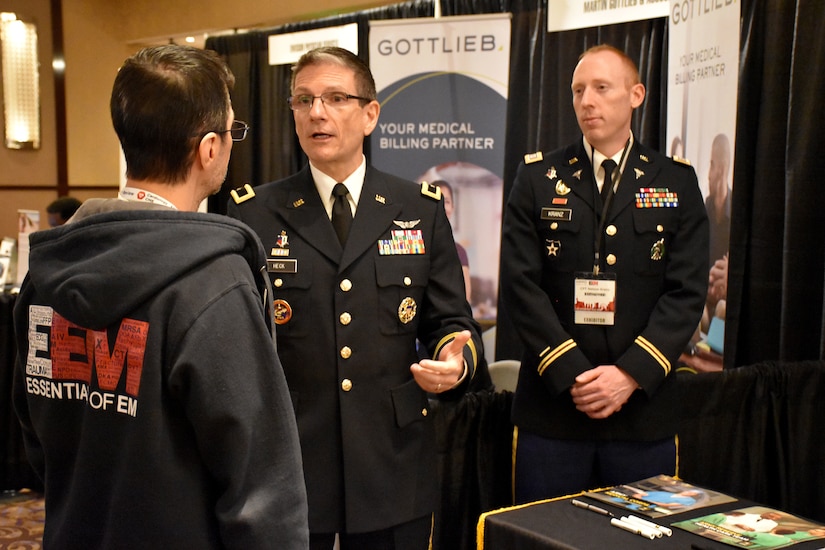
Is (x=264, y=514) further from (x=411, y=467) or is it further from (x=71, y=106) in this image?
(x=71, y=106)

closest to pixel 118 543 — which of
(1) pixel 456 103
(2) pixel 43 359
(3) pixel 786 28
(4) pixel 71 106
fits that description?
(2) pixel 43 359

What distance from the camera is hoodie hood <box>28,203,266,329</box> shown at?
4.10 feet

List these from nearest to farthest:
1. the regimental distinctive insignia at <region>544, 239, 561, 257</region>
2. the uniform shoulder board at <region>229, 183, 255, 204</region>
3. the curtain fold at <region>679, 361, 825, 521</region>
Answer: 1. the uniform shoulder board at <region>229, 183, 255, 204</region>
2. the regimental distinctive insignia at <region>544, 239, 561, 257</region>
3. the curtain fold at <region>679, 361, 825, 521</region>

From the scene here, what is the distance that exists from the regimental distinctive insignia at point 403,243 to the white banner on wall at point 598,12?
2.59m

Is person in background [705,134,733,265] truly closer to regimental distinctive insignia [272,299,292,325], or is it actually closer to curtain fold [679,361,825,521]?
curtain fold [679,361,825,521]

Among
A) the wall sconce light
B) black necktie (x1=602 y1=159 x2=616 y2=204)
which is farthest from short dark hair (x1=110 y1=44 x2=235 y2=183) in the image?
the wall sconce light

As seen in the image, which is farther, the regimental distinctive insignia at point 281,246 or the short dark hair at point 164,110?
the regimental distinctive insignia at point 281,246

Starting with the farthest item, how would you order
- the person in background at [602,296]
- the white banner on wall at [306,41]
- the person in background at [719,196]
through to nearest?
the white banner on wall at [306,41], the person in background at [719,196], the person in background at [602,296]

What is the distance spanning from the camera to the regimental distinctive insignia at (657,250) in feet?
8.10

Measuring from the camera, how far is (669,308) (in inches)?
94.9

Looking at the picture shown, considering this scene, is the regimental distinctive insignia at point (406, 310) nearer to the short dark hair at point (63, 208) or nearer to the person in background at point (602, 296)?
the person in background at point (602, 296)

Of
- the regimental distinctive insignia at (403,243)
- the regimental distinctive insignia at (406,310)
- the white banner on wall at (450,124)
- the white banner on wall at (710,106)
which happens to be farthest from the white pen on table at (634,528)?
the white banner on wall at (450,124)

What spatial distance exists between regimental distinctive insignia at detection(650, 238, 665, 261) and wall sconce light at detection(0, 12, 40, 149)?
7355 millimetres

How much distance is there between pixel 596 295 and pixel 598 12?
2.41 m
